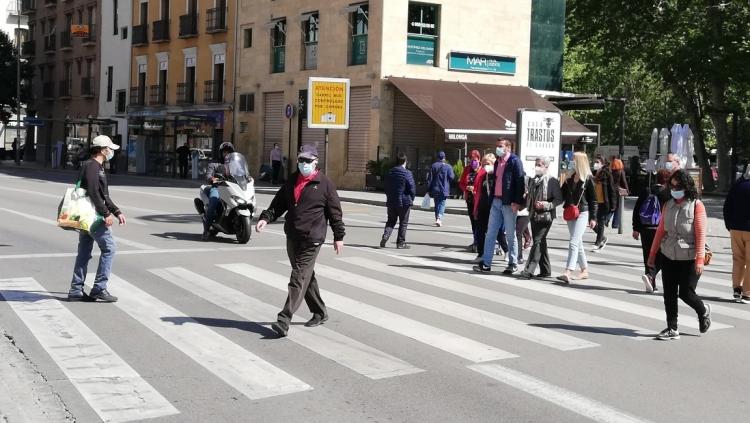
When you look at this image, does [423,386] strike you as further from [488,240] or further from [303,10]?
[303,10]

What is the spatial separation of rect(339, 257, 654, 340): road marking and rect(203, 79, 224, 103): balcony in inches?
1229

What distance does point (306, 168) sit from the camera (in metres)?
8.32

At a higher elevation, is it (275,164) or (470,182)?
(470,182)

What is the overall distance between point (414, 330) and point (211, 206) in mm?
7700

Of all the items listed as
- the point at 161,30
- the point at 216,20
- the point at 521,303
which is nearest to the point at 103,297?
the point at 521,303

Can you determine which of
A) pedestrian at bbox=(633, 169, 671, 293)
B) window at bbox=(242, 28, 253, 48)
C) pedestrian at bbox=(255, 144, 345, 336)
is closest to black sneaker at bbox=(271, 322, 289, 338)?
pedestrian at bbox=(255, 144, 345, 336)

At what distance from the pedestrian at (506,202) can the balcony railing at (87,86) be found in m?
47.3

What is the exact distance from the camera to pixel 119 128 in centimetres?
5225

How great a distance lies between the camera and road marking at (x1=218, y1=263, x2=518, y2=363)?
7.56m

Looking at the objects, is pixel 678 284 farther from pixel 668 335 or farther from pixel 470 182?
pixel 470 182

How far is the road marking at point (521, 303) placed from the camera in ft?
29.1

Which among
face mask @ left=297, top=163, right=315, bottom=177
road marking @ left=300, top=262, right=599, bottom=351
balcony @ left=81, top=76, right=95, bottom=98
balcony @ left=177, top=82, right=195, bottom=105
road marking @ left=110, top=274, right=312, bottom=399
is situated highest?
balcony @ left=81, top=76, right=95, bottom=98

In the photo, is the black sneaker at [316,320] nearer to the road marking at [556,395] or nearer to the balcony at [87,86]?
the road marking at [556,395]

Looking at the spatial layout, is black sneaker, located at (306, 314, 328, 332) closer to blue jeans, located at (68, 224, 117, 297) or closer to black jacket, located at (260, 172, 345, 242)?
black jacket, located at (260, 172, 345, 242)
